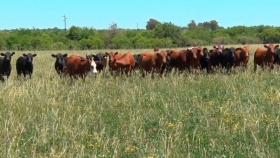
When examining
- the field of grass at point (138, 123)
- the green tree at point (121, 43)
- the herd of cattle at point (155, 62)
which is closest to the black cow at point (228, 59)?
the herd of cattle at point (155, 62)

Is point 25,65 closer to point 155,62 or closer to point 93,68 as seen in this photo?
point 93,68

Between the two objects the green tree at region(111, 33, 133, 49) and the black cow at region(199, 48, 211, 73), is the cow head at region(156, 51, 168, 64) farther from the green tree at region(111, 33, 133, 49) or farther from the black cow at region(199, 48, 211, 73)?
the green tree at region(111, 33, 133, 49)

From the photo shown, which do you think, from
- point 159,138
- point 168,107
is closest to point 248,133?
point 159,138

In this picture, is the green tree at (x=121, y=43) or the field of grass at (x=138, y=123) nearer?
the field of grass at (x=138, y=123)

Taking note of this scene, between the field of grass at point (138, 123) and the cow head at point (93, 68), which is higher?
the cow head at point (93, 68)

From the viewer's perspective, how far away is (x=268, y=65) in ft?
62.1

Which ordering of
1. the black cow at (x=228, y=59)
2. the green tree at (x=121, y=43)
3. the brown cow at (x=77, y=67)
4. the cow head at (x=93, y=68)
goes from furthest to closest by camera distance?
the green tree at (x=121, y=43) → the black cow at (x=228, y=59) → the cow head at (x=93, y=68) → the brown cow at (x=77, y=67)

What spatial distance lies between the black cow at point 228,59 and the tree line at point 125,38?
150 feet


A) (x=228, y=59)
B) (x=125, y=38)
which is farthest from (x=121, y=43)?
(x=228, y=59)

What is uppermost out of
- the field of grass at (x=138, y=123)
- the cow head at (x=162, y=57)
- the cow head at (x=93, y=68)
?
the cow head at (x=162, y=57)

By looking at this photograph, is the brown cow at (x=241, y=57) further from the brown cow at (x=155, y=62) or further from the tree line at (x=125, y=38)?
the tree line at (x=125, y=38)

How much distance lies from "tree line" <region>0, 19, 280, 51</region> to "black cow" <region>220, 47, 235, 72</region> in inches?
1795

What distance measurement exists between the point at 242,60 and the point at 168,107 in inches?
440

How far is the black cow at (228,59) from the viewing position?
62.1 ft
